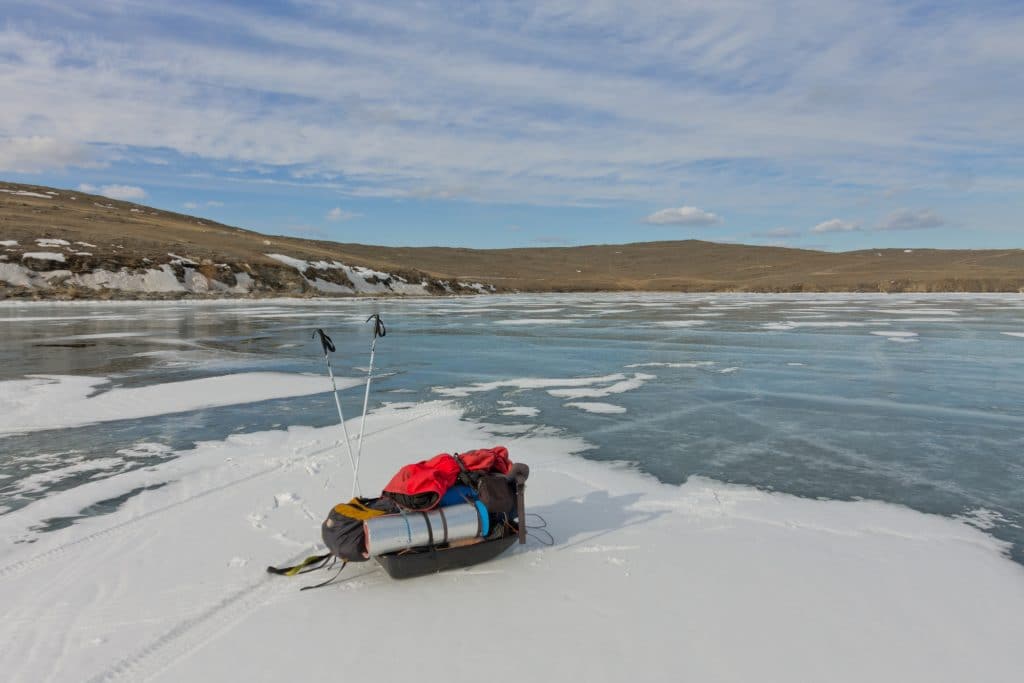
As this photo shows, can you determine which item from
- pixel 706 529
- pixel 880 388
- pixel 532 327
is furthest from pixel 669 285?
pixel 706 529

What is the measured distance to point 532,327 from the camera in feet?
80.6

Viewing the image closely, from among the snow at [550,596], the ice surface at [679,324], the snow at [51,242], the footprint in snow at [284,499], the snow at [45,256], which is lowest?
the snow at [550,596]

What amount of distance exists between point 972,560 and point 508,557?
3122mm

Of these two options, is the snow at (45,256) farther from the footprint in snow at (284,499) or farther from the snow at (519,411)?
the footprint in snow at (284,499)

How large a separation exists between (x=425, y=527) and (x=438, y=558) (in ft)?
0.75

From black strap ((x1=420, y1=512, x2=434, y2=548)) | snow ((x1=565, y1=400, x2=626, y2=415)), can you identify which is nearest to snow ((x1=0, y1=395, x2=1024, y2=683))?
black strap ((x1=420, y1=512, x2=434, y2=548))

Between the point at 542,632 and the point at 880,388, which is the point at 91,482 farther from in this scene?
the point at 880,388

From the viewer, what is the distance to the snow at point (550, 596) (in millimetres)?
3398

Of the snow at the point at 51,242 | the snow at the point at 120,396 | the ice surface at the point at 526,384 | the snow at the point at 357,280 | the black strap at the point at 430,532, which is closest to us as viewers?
the black strap at the point at 430,532

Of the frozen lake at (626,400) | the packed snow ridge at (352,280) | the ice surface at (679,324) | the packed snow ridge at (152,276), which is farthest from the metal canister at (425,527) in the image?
the packed snow ridge at (352,280)

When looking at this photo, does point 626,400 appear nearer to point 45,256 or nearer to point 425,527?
point 425,527

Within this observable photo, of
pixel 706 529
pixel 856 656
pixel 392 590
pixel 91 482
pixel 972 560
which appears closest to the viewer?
pixel 856 656

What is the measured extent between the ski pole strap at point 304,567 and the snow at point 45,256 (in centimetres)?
4478

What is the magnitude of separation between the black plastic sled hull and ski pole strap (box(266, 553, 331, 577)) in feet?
1.62
